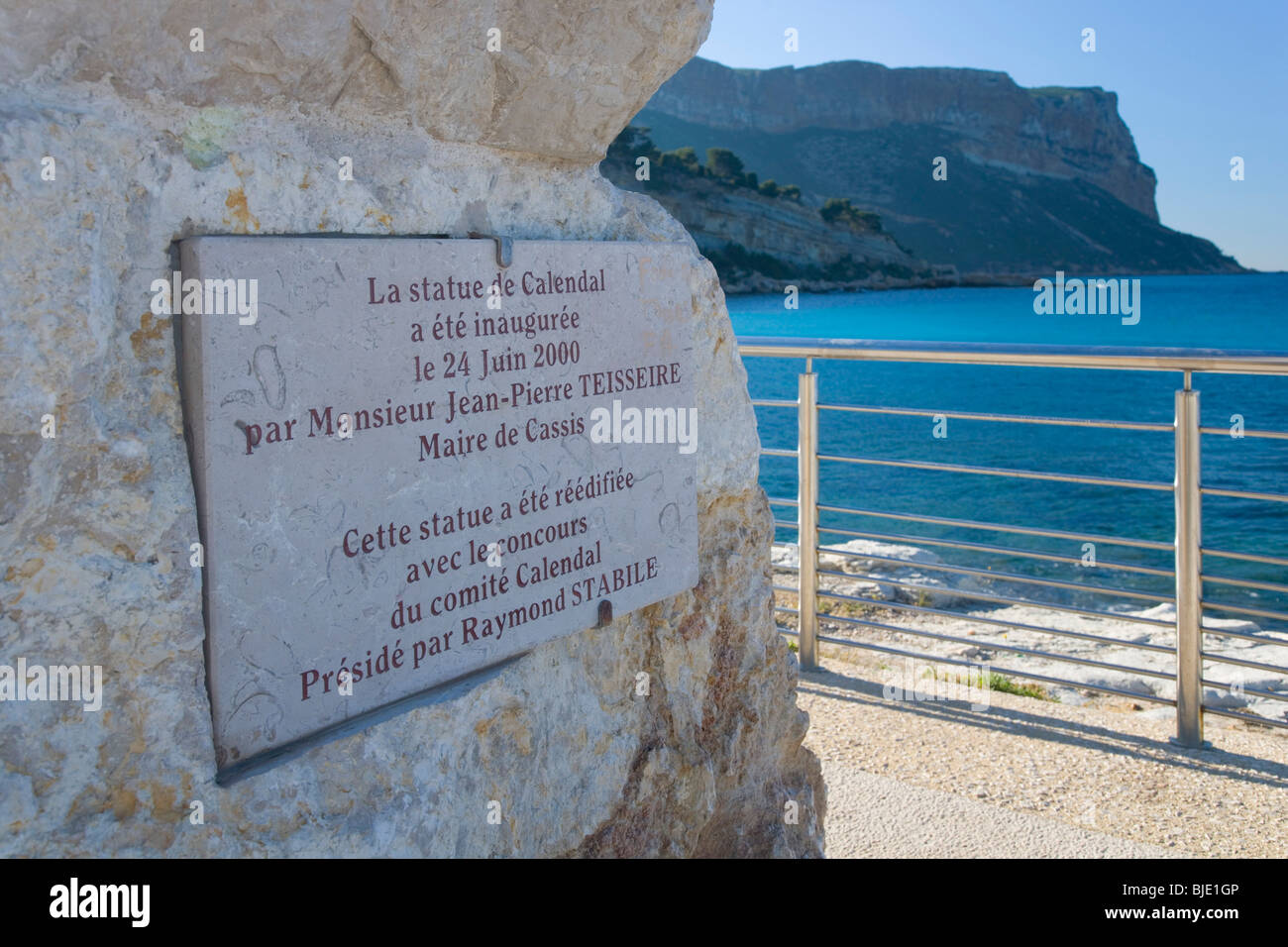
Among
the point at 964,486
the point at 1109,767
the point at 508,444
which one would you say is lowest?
the point at 964,486

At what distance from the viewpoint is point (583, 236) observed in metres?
2.39

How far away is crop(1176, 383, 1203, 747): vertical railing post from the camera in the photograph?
351 cm

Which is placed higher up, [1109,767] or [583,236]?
[583,236]

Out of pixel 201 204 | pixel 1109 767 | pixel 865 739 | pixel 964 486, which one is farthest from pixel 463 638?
pixel 964 486

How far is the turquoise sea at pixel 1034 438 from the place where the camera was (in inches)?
707

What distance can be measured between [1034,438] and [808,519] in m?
28.8

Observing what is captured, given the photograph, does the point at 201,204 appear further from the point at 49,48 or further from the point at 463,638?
the point at 463,638

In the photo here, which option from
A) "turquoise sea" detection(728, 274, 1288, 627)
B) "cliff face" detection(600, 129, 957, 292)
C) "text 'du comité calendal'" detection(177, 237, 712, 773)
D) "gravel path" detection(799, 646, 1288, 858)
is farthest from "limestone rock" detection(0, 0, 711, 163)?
"cliff face" detection(600, 129, 957, 292)

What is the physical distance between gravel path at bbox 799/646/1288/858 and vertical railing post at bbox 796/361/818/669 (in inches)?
11.7

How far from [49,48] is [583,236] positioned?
1.11m

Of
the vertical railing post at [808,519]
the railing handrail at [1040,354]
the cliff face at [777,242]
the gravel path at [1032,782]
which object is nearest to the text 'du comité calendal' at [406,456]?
the railing handrail at [1040,354]

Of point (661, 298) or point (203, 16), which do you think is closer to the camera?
point (203, 16)

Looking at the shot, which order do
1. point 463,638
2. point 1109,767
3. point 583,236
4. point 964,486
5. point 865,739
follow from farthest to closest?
point 964,486
point 865,739
point 1109,767
point 583,236
point 463,638

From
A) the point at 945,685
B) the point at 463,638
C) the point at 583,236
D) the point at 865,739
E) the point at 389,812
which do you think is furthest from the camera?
the point at 945,685
